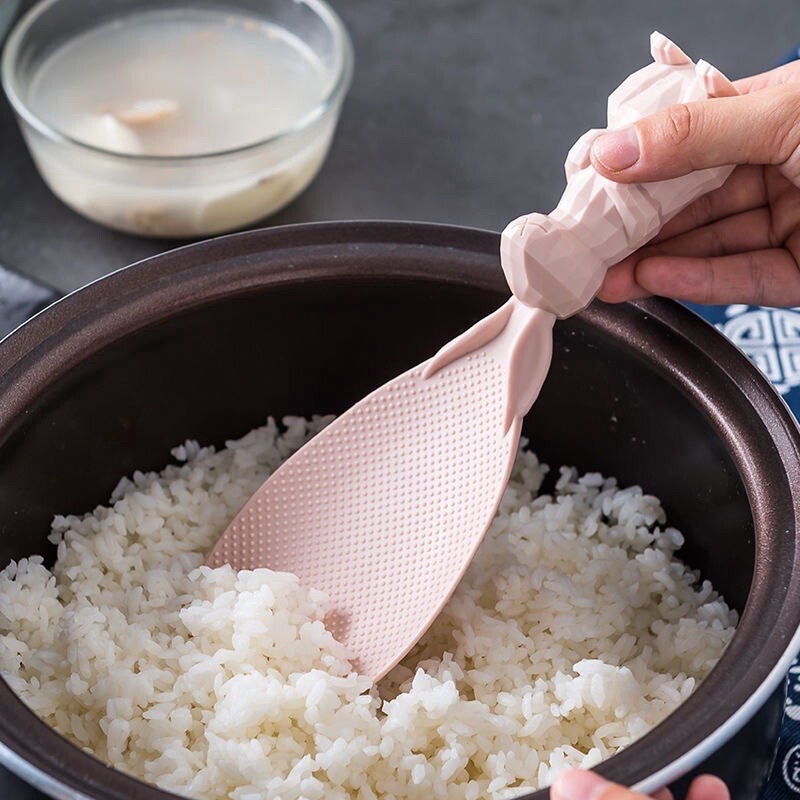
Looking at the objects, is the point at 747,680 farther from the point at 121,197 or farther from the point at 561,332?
the point at 121,197

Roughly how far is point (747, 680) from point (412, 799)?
416 mm

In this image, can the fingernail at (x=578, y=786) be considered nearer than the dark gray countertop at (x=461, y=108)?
Yes

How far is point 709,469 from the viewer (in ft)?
5.30

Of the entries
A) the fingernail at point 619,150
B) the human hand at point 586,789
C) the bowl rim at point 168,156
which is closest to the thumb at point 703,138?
the fingernail at point 619,150

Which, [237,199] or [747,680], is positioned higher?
[747,680]

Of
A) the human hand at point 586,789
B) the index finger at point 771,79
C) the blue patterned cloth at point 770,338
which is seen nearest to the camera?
the human hand at point 586,789

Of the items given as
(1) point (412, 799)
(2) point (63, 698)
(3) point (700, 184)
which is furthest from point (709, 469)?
(2) point (63, 698)

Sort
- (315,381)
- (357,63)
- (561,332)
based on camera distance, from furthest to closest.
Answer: (357,63)
(315,381)
(561,332)

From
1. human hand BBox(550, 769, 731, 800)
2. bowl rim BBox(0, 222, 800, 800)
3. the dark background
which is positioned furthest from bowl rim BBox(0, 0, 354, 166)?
human hand BBox(550, 769, 731, 800)

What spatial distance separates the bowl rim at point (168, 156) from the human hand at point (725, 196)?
87cm

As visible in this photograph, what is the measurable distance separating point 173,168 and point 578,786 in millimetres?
1544

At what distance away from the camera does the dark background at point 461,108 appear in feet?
8.66

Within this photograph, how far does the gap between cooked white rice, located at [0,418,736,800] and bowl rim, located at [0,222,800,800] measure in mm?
218

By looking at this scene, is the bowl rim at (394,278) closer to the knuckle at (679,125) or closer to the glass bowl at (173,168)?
the knuckle at (679,125)
